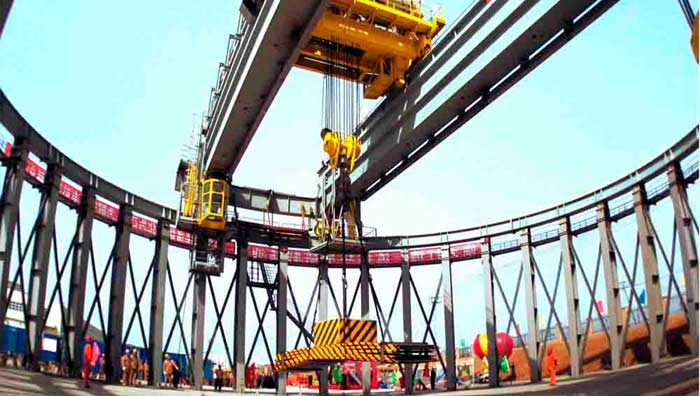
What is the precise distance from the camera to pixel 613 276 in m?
21.4

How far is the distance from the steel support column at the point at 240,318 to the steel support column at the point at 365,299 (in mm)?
4584

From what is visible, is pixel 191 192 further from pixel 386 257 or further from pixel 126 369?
pixel 386 257

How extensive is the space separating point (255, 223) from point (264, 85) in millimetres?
9195

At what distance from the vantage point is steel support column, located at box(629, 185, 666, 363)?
19219 millimetres

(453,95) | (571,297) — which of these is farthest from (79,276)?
(571,297)

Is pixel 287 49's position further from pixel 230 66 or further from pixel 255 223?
pixel 255 223

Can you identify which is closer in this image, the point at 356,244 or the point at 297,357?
the point at 297,357

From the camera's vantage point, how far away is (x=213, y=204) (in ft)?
74.3

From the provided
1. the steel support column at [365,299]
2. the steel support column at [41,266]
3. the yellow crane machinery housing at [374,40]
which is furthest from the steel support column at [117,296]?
the steel support column at [365,299]

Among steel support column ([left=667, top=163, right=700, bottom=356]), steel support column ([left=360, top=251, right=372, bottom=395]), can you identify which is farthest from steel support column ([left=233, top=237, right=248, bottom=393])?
steel support column ([left=667, top=163, right=700, bottom=356])

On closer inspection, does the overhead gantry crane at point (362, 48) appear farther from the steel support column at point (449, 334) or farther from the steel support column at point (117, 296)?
the steel support column at point (117, 296)

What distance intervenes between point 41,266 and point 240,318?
7841mm

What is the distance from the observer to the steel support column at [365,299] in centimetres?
2352

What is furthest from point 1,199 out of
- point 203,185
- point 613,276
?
point 613,276
